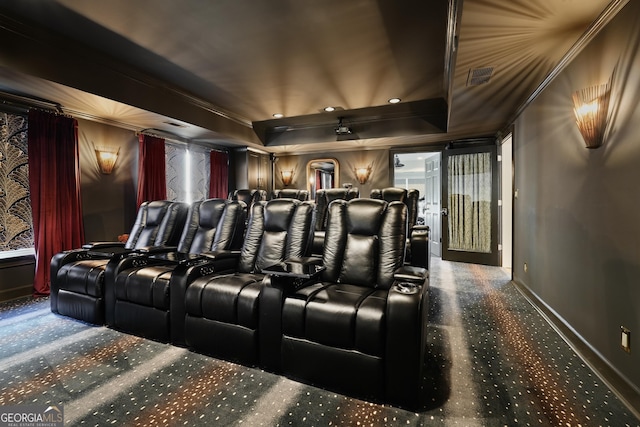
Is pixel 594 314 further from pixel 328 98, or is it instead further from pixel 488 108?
pixel 328 98

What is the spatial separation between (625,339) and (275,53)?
358 cm

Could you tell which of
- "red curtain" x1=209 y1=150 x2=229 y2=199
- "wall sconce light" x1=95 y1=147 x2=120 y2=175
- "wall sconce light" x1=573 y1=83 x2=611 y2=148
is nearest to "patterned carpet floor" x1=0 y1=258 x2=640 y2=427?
"wall sconce light" x1=573 y1=83 x2=611 y2=148

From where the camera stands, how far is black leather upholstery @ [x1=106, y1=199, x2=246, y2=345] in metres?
2.30

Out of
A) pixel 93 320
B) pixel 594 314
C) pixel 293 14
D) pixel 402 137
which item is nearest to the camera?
pixel 594 314

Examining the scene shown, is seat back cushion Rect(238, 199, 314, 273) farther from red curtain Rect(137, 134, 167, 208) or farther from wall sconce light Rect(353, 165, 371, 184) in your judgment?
wall sconce light Rect(353, 165, 371, 184)

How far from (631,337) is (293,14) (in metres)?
3.18

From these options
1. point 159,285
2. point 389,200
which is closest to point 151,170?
point 159,285

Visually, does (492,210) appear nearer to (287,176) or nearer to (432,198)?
(432,198)

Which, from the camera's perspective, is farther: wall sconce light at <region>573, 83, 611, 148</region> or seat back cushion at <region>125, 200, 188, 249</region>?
seat back cushion at <region>125, 200, 188, 249</region>

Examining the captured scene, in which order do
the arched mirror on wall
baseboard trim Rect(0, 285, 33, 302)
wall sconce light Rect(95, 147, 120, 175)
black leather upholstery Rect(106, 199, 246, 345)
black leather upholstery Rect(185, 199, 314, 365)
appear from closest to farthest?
black leather upholstery Rect(185, 199, 314, 365)
black leather upholstery Rect(106, 199, 246, 345)
baseboard trim Rect(0, 285, 33, 302)
wall sconce light Rect(95, 147, 120, 175)
the arched mirror on wall

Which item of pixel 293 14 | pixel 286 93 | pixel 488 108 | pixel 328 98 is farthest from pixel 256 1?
pixel 488 108

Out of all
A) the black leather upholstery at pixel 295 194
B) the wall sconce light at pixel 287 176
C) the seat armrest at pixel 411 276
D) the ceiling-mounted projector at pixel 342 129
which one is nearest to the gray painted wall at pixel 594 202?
the seat armrest at pixel 411 276

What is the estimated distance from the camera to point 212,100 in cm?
447

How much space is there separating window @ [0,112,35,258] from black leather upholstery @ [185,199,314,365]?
9.61ft
